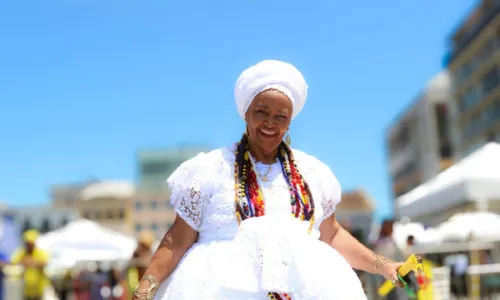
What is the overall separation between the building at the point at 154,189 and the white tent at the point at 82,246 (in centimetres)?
→ 7594

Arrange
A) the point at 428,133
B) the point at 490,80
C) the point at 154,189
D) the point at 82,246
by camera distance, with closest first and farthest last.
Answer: the point at 82,246 → the point at 490,80 → the point at 428,133 → the point at 154,189

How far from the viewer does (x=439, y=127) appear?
62750 millimetres

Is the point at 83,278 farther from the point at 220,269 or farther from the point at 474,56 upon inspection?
the point at 474,56

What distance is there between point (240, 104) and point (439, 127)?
63135mm

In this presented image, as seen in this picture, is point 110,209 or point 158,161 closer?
point 110,209

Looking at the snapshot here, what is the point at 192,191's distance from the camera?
2.29 metres

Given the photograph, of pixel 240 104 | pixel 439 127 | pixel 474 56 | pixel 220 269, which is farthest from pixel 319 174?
pixel 439 127

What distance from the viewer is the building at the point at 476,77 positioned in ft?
157

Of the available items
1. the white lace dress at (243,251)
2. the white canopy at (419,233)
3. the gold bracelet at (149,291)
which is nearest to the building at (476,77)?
the white canopy at (419,233)

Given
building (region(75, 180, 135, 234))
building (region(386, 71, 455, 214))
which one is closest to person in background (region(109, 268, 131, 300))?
building (region(386, 71, 455, 214))

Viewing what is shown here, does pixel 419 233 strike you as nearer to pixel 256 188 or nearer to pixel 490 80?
pixel 256 188

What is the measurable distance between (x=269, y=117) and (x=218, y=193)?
328mm

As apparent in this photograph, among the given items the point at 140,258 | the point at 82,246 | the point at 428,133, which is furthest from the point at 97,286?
the point at 428,133

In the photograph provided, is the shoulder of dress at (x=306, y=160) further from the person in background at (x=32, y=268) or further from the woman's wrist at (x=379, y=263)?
the person in background at (x=32, y=268)
